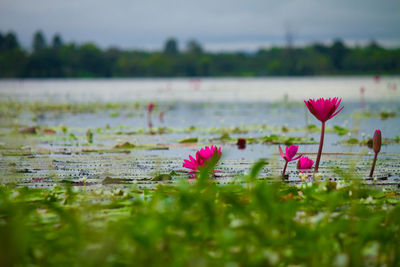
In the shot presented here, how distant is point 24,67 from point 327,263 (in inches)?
2273

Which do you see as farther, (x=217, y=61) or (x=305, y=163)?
(x=217, y=61)

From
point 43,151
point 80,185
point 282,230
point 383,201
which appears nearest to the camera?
point 282,230

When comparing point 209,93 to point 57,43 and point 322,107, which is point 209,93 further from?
point 57,43

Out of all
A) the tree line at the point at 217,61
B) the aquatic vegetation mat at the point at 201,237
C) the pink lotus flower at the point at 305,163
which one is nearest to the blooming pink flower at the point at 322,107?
the pink lotus flower at the point at 305,163

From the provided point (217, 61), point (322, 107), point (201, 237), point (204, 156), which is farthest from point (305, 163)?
point (217, 61)

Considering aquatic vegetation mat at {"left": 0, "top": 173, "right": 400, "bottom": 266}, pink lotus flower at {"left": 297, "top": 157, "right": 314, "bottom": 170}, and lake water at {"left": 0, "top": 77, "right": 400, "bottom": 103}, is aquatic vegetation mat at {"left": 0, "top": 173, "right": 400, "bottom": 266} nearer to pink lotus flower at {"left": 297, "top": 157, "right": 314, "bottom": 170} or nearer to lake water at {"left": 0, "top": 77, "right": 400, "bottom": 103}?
pink lotus flower at {"left": 297, "top": 157, "right": 314, "bottom": 170}

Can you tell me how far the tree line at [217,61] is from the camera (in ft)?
197

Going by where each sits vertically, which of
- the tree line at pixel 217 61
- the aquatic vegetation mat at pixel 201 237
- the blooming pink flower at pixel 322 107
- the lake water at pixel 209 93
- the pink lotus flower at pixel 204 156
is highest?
the tree line at pixel 217 61

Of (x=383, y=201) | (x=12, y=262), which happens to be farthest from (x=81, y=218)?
(x=383, y=201)

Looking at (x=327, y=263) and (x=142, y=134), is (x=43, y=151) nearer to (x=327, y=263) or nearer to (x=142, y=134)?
(x=142, y=134)

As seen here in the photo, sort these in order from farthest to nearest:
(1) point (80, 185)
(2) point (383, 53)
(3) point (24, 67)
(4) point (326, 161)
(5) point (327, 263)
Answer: (2) point (383, 53)
(3) point (24, 67)
(4) point (326, 161)
(1) point (80, 185)
(5) point (327, 263)

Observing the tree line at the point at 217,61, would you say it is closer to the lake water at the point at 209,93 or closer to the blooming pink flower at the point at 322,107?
the lake water at the point at 209,93

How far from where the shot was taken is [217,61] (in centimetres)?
6506

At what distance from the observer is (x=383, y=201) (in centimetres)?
255
